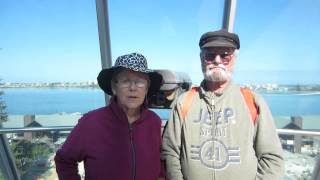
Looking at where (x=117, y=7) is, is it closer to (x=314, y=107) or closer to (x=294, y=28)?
(x=294, y=28)

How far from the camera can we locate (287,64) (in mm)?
4559

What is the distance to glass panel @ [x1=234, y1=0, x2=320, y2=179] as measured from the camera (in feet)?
14.3

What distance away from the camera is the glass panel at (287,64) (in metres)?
4.37

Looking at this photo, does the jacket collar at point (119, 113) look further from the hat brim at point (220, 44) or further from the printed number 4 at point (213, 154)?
the hat brim at point (220, 44)

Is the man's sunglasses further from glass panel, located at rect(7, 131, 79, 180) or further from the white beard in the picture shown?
glass panel, located at rect(7, 131, 79, 180)

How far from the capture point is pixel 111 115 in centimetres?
226

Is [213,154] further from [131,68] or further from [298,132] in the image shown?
[298,132]

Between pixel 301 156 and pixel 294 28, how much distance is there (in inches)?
56.5

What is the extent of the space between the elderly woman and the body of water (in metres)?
2.58

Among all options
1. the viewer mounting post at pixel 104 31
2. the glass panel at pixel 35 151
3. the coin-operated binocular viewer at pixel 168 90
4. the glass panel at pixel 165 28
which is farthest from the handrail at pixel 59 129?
the coin-operated binocular viewer at pixel 168 90

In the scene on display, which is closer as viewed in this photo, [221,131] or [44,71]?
[221,131]

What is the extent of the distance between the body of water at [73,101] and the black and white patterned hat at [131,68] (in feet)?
8.03

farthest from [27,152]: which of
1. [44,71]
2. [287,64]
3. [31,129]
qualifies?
[287,64]

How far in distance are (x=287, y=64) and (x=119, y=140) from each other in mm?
2896
